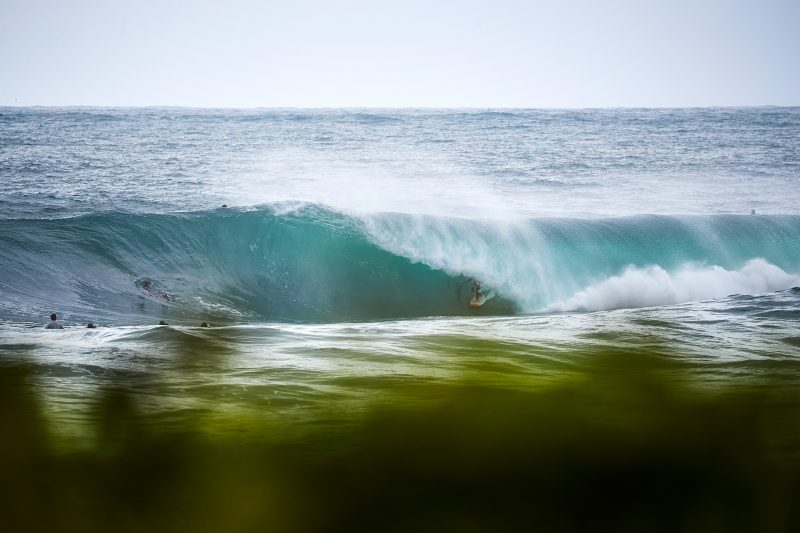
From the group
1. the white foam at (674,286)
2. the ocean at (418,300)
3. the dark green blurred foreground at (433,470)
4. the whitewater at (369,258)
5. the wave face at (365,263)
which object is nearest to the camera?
the dark green blurred foreground at (433,470)

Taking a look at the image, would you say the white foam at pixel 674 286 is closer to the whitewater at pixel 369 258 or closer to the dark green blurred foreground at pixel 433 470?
the whitewater at pixel 369 258

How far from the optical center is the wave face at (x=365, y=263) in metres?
12.9

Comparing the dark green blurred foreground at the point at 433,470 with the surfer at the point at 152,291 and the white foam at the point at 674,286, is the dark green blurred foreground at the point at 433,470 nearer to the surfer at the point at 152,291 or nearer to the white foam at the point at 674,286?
the surfer at the point at 152,291

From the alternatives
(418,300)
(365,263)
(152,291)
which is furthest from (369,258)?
(152,291)

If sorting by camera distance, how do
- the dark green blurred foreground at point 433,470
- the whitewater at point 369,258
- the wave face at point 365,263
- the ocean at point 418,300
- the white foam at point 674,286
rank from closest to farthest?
1. the dark green blurred foreground at point 433,470
2. the ocean at point 418,300
3. the whitewater at point 369,258
4. the wave face at point 365,263
5. the white foam at point 674,286

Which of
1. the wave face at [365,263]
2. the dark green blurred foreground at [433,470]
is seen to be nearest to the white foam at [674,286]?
the wave face at [365,263]

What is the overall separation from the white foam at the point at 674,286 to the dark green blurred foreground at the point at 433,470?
924 cm

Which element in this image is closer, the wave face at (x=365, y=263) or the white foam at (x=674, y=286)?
the wave face at (x=365, y=263)

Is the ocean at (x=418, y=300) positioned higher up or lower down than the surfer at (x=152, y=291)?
higher up

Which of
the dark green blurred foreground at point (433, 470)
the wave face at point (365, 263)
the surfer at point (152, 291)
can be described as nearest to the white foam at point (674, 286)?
the wave face at point (365, 263)

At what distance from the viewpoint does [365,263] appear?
16.2 metres

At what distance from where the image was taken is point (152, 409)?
18.2 feet

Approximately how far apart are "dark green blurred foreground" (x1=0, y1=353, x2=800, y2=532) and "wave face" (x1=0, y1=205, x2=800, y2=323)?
22.2 ft

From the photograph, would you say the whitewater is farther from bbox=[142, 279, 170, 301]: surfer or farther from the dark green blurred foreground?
the dark green blurred foreground
